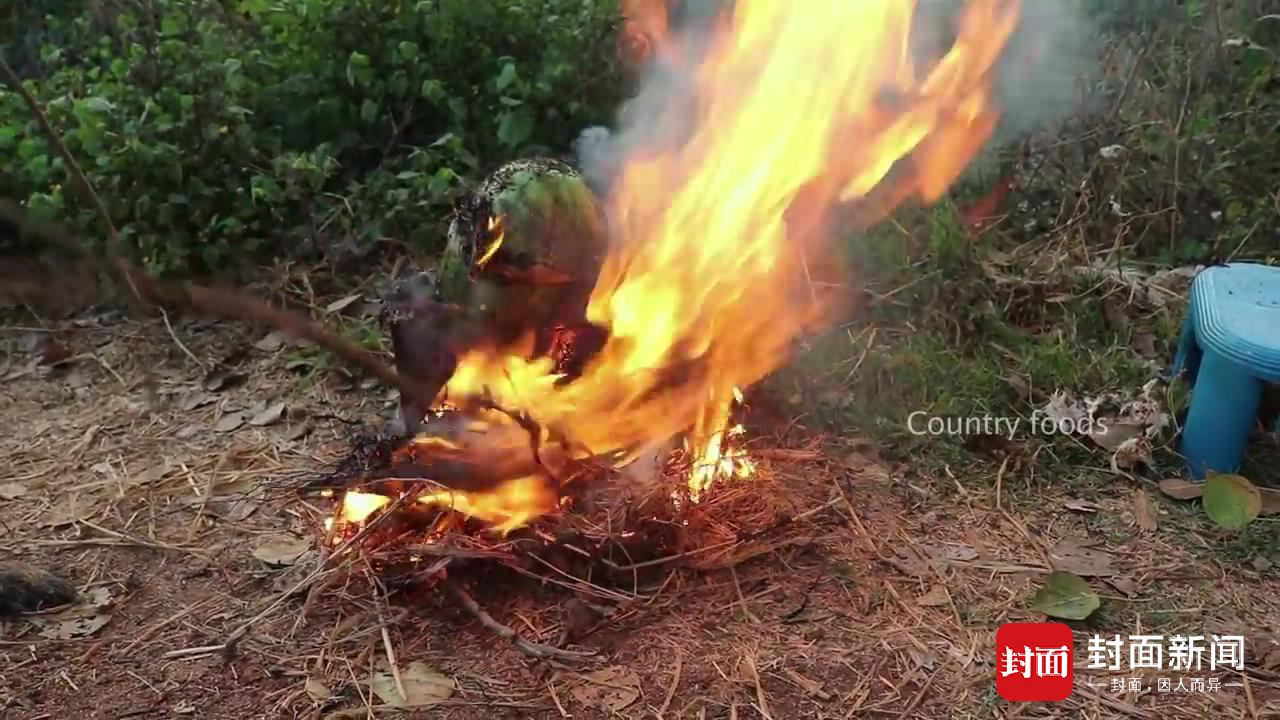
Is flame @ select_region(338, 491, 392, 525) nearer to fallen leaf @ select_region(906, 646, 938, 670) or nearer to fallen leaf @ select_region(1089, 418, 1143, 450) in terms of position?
fallen leaf @ select_region(906, 646, 938, 670)

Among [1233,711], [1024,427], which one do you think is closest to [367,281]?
[1024,427]

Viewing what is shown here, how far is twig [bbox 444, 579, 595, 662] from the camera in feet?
6.95

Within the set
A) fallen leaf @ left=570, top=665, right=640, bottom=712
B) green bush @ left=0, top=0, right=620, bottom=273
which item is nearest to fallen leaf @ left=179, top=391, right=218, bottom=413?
green bush @ left=0, top=0, right=620, bottom=273

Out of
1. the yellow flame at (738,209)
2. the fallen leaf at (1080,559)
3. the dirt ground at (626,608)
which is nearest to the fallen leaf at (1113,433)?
the dirt ground at (626,608)

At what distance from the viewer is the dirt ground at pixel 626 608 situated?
80.7 inches

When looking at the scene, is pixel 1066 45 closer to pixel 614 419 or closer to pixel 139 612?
pixel 614 419

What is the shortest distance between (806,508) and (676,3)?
97.0 inches

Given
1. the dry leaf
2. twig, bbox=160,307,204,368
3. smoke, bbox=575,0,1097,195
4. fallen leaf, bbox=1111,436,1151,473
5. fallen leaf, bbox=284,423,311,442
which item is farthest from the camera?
smoke, bbox=575,0,1097,195

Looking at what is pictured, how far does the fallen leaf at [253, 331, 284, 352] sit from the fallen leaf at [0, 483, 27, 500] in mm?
918

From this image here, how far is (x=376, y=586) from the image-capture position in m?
2.32

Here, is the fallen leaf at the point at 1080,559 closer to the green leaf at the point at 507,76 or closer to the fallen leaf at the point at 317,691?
the fallen leaf at the point at 317,691

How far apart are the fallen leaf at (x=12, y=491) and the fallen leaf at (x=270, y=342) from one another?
0.92 meters

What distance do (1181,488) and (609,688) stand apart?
167cm

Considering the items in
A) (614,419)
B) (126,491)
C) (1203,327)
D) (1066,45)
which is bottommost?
(126,491)
